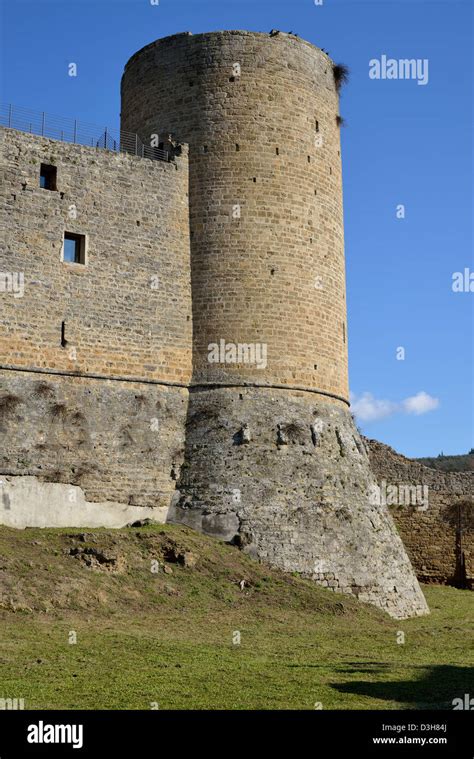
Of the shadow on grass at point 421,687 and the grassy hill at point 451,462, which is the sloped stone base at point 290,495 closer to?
the shadow on grass at point 421,687

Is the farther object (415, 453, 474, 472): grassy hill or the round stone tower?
(415, 453, 474, 472): grassy hill

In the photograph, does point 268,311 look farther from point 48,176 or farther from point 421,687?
point 421,687

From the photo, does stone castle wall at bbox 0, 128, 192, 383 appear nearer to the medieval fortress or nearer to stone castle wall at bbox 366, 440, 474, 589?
the medieval fortress

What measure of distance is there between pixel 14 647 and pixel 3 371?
7.30 meters

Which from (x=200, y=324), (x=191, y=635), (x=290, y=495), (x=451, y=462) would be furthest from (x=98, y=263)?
(x=451, y=462)

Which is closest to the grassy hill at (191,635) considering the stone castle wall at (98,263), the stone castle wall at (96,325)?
the stone castle wall at (96,325)

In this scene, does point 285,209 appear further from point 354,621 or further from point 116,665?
point 116,665

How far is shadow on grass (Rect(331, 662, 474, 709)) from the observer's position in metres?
10.2

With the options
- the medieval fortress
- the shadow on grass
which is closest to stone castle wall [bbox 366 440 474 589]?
the medieval fortress

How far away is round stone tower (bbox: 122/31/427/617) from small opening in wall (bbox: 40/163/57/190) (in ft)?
10.5

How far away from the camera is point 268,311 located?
20406 millimetres

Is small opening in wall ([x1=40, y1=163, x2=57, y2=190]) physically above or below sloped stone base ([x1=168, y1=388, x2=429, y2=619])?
above

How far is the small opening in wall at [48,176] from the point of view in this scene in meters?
19.4

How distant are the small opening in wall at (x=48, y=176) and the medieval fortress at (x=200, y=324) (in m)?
0.05
